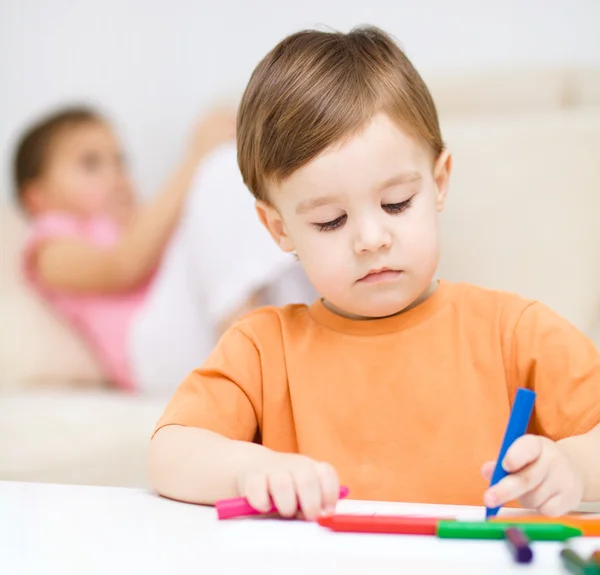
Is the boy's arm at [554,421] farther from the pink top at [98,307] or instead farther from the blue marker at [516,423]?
the pink top at [98,307]

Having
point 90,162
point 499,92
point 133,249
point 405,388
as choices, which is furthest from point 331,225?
point 90,162

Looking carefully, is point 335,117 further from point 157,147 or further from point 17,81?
point 17,81

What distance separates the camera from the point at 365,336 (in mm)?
756

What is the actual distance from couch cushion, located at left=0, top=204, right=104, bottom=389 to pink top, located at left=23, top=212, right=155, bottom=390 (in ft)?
0.08

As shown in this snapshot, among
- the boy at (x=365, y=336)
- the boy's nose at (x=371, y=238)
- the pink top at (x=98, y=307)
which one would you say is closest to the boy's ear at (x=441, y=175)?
the boy at (x=365, y=336)

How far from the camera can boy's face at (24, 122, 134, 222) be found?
191cm

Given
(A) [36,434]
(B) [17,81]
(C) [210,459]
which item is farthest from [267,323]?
(B) [17,81]

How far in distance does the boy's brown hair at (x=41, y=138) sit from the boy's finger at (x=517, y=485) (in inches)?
65.0

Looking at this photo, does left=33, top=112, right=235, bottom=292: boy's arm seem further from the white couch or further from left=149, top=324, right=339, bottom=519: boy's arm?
left=149, top=324, right=339, bottom=519: boy's arm

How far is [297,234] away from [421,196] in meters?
0.12

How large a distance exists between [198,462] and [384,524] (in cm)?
19

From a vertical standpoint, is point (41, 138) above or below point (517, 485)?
above

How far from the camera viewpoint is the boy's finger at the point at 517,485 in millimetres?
512

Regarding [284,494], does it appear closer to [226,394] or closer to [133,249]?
[226,394]
